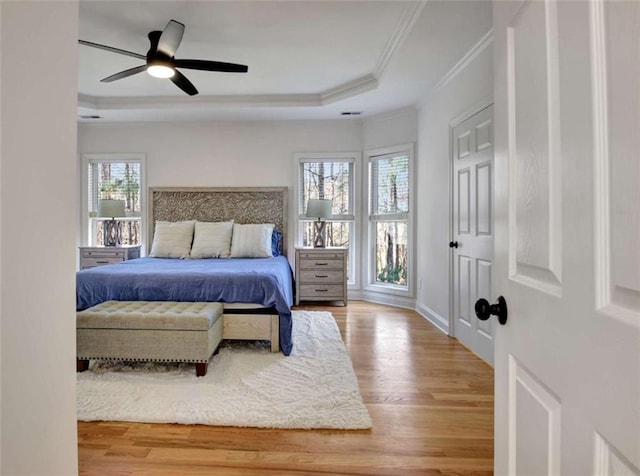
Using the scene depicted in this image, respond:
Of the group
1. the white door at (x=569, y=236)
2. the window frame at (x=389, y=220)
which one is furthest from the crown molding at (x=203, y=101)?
the white door at (x=569, y=236)

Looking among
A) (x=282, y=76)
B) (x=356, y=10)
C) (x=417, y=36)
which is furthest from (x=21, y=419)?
(x=282, y=76)

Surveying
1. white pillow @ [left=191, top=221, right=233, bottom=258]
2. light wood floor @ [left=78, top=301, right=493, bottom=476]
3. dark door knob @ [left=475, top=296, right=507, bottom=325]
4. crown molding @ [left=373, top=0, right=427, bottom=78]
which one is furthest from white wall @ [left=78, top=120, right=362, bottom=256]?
dark door knob @ [left=475, top=296, right=507, bottom=325]

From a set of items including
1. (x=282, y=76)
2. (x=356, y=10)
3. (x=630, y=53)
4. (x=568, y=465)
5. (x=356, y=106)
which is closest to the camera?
(x=630, y=53)

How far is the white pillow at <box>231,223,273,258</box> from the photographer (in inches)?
170

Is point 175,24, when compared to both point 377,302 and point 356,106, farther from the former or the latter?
point 377,302

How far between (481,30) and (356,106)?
191cm

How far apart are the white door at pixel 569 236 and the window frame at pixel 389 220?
12.0 ft

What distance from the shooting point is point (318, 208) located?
4.65m

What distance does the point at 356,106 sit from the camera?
440 centimetres

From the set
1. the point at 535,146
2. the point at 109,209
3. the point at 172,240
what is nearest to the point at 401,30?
the point at 535,146

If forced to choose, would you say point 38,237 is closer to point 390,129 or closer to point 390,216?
point 390,216

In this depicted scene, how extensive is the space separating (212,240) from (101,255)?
5.43 feet

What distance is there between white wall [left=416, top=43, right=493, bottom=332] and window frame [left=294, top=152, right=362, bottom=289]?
3.17ft

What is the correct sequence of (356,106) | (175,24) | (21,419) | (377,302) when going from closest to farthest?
1. (21,419)
2. (175,24)
3. (356,106)
4. (377,302)
